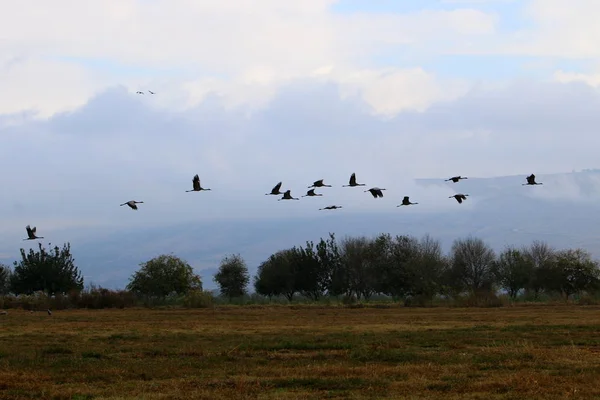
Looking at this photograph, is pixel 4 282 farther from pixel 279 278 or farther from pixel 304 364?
pixel 304 364

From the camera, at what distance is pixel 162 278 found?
296 feet

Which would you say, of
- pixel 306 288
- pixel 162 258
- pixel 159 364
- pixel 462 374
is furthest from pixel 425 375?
pixel 306 288

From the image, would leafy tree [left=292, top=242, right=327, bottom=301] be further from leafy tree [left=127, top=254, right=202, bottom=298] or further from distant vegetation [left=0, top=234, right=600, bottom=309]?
leafy tree [left=127, top=254, right=202, bottom=298]

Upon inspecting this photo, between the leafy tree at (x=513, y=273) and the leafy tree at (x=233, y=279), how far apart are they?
3346 cm

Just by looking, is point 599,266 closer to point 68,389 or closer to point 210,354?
point 210,354

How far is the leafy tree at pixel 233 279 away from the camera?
376 ft

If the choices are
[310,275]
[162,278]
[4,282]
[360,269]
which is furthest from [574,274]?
[4,282]

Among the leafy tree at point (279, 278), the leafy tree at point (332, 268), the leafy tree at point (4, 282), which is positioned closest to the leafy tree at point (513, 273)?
the leafy tree at point (332, 268)

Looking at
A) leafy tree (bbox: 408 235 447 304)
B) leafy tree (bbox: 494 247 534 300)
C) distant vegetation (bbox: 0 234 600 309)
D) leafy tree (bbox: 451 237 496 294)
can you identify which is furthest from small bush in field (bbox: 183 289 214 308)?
leafy tree (bbox: 494 247 534 300)

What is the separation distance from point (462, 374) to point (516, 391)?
8.75ft

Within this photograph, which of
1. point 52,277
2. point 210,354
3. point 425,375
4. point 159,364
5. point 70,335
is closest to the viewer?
point 425,375

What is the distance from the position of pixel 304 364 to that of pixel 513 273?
8871 centimetres

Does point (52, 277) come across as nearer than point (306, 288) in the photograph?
Yes

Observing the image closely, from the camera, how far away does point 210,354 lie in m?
24.9
